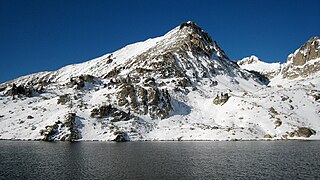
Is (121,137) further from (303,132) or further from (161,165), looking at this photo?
(303,132)

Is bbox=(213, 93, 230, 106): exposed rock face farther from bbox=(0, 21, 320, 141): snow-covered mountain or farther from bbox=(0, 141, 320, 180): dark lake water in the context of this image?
bbox=(0, 141, 320, 180): dark lake water

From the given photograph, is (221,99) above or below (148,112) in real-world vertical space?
above

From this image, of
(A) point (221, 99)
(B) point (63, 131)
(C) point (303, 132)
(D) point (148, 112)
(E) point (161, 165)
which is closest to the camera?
(E) point (161, 165)

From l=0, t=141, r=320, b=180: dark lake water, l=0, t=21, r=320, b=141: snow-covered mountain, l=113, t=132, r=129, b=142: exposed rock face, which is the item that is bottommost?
l=0, t=141, r=320, b=180: dark lake water

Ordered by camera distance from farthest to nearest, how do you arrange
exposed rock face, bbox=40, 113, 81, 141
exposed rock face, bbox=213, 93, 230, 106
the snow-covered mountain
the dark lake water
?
exposed rock face, bbox=213, 93, 230, 106, the snow-covered mountain, exposed rock face, bbox=40, 113, 81, 141, the dark lake water

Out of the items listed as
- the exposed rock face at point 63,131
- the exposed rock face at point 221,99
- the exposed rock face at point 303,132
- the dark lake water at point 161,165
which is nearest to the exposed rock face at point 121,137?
the exposed rock face at point 63,131

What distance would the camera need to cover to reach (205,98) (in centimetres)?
15350

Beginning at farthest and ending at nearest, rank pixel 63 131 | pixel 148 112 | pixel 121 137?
pixel 148 112
pixel 121 137
pixel 63 131

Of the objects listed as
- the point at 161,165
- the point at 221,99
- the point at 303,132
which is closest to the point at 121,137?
the point at 221,99

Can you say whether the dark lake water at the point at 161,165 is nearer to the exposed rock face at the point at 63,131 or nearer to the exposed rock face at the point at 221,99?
the exposed rock face at the point at 63,131

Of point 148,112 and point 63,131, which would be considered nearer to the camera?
point 63,131

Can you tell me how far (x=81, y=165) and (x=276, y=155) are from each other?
41.0 metres

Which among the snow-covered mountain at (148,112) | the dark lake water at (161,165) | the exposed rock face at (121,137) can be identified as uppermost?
the snow-covered mountain at (148,112)

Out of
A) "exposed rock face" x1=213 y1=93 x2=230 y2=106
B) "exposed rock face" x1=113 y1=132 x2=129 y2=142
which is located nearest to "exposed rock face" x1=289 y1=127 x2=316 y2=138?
"exposed rock face" x1=213 y1=93 x2=230 y2=106
